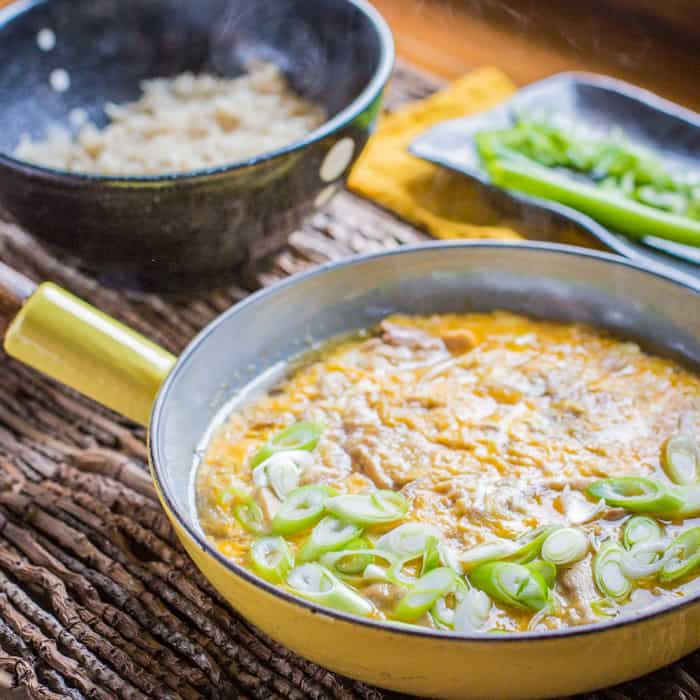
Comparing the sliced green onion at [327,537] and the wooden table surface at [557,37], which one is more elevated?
the wooden table surface at [557,37]

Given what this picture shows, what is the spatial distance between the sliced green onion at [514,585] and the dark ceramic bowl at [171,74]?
116cm

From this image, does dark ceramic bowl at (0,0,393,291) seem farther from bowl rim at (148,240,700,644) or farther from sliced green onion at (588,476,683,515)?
sliced green onion at (588,476,683,515)

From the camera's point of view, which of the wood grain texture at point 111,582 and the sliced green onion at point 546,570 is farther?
the wood grain texture at point 111,582

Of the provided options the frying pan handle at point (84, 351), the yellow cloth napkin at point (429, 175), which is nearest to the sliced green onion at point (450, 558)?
the frying pan handle at point (84, 351)

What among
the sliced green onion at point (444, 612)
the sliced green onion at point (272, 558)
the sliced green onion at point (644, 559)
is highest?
the sliced green onion at point (644, 559)

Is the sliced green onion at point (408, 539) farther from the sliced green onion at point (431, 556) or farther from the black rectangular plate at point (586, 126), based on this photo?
the black rectangular plate at point (586, 126)

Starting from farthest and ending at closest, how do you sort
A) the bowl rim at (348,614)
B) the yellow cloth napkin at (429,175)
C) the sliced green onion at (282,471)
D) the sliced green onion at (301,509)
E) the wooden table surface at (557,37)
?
the wooden table surface at (557,37) → the yellow cloth napkin at (429,175) → the sliced green onion at (282,471) → the sliced green onion at (301,509) → the bowl rim at (348,614)

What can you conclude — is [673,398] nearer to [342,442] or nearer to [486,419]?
[486,419]

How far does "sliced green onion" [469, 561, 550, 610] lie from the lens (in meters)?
1.52

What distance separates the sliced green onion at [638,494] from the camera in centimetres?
166

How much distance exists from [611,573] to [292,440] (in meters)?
0.67

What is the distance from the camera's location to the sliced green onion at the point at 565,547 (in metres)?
1.59

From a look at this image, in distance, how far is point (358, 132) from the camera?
2.48 m

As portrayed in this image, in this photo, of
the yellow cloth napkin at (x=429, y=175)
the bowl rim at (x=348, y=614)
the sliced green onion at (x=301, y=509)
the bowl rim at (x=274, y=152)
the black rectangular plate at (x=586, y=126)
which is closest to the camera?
the bowl rim at (x=348, y=614)
